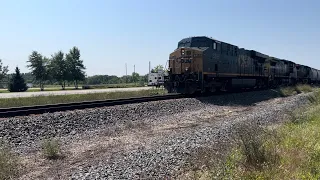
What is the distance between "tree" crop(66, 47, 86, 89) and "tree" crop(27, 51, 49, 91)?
Result: 4573mm

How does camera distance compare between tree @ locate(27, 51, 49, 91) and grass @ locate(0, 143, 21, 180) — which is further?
tree @ locate(27, 51, 49, 91)

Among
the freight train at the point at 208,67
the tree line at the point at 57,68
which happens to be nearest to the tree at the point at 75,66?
the tree line at the point at 57,68

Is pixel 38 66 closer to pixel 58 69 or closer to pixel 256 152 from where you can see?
pixel 58 69

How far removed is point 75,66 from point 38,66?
23.3ft

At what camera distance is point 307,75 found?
4588 cm

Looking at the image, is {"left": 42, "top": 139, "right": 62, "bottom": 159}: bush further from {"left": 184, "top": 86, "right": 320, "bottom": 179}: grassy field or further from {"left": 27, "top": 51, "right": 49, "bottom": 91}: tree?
{"left": 27, "top": 51, "right": 49, "bottom": 91}: tree

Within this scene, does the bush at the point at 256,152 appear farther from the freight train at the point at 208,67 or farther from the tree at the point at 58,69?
the tree at the point at 58,69

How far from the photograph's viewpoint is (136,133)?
29.6 feet

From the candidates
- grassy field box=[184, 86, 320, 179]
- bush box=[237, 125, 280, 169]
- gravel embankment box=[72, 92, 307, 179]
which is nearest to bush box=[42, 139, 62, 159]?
gravel embankment box=[72, 92, 307, 179]

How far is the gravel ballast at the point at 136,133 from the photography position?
5391 mm

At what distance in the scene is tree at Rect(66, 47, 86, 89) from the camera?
190 feet

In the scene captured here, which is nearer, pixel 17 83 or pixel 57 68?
pixel 17 83

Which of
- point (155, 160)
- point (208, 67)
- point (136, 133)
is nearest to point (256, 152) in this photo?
point (155, 160)

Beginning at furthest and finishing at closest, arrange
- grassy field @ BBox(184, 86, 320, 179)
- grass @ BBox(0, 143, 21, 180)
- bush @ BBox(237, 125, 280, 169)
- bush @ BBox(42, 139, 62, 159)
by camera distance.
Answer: bush @ BBox(42, 139, 62, 159) → bush @ BBox(237, 125, 280, 169) → grass @ BBox(0, 143, 21, 180) → grassy field @ BBox(184, 86, 320, 179)
